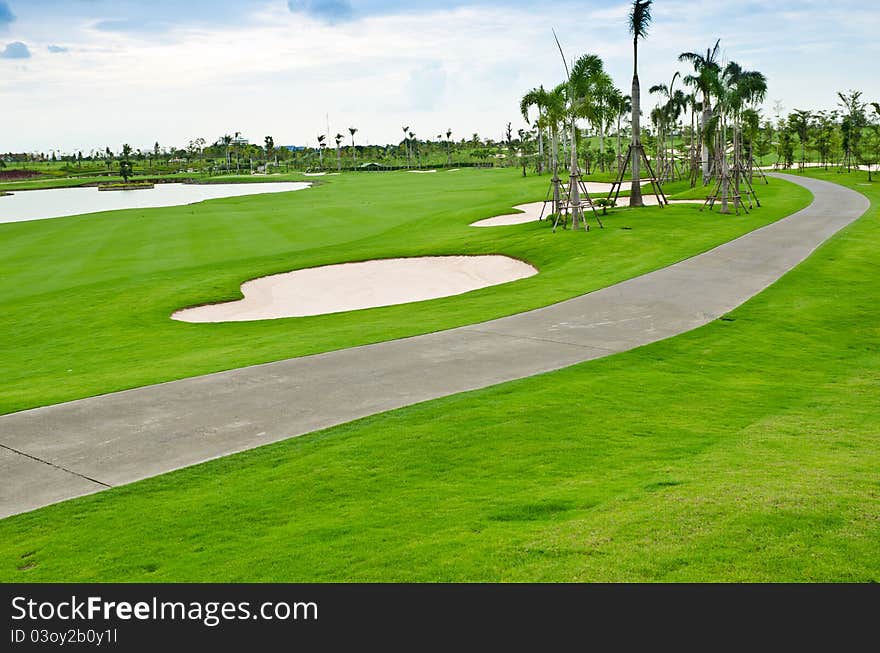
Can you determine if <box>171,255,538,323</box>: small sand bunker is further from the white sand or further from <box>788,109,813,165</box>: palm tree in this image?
<box>788,109,813,165</box>: palm tree

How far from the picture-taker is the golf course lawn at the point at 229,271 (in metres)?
17.0

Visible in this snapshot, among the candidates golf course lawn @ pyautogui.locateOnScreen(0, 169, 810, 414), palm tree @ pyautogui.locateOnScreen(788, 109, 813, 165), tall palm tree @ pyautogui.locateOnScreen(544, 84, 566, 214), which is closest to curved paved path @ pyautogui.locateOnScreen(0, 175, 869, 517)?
golf course lawn @ pyautogui.locateOnScreen(0, 169, 810, 414)

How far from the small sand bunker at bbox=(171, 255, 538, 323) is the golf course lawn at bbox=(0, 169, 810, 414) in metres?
0.78

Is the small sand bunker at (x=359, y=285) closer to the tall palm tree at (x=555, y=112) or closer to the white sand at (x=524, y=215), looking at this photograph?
the tall palm tree at (x=555, y=112)

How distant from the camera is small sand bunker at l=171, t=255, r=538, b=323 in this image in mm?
24016

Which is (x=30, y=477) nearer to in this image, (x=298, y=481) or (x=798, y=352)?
(x=298, y=481)

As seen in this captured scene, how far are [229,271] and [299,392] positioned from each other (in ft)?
61.6

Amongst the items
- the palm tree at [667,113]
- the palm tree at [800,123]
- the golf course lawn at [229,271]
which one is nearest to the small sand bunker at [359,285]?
the golf course lawn at [229,271]

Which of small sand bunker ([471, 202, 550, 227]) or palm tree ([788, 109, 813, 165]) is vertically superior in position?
palm tree ([788, 109, 813, 165])

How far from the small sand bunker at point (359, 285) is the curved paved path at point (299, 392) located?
6945mm

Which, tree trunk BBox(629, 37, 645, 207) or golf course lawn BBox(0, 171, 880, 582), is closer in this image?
golf course lawn BBox(0, 171, 880, 582)

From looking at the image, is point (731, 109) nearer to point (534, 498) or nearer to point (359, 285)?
point (359, 285)

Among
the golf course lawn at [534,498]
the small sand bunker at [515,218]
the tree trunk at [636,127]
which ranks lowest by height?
the golf course lawn at [534,498]
